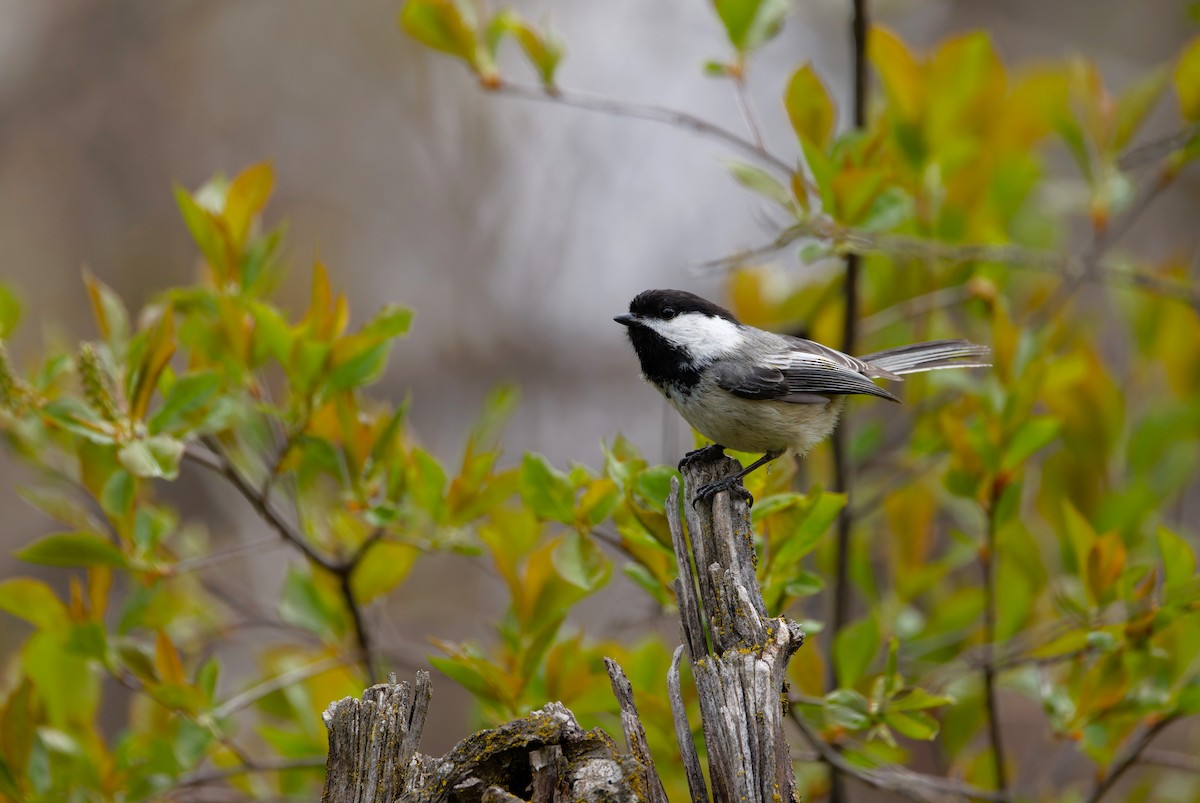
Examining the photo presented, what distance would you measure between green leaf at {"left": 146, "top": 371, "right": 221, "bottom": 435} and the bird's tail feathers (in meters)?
1.74

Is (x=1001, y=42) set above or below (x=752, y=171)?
above

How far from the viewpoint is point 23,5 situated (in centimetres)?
677

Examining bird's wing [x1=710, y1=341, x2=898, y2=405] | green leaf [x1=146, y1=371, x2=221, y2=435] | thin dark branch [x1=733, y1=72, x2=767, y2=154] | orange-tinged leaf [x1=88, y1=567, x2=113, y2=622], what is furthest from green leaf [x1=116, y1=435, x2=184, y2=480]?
thin dark branch [x1=733, y1=72, x2=767, y2=154]

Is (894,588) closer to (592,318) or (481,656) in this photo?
(481,656)

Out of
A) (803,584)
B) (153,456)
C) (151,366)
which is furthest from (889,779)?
(151,366)

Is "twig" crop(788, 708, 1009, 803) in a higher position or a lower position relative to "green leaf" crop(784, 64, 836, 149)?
lower

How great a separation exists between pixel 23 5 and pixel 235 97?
143 cm

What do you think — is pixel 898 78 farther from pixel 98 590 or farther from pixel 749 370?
pixel 98 590

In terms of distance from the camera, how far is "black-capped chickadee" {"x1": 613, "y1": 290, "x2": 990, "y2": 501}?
2.64 meters

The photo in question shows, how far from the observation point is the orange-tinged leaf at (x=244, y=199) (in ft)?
8.18

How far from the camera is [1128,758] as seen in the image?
2322 mm

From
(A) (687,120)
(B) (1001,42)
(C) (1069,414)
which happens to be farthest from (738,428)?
(B) (1001,42)

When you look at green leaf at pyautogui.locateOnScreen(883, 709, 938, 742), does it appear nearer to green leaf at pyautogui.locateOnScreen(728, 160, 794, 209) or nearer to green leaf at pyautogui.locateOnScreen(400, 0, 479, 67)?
green leaf at pyautogui.locateOnScreen(728, 160, 794, 209)

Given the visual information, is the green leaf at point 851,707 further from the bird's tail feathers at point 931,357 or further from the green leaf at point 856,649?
the bird's tail feathers at point 931,357
